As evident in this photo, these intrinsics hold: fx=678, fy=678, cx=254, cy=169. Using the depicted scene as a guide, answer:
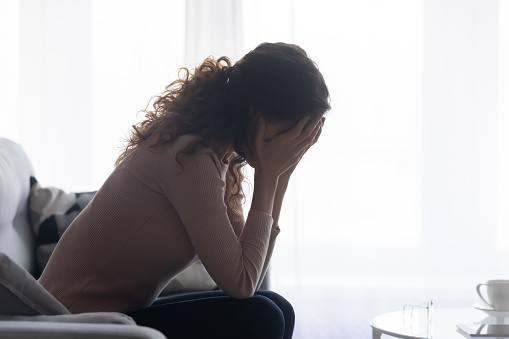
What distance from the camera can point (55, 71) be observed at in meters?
2.94

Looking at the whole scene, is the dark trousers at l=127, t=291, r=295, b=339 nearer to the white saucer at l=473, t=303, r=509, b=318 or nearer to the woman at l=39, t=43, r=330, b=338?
the woman at l=39, t=43, r=330, b=338

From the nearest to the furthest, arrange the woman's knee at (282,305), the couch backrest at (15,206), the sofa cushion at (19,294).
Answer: the sofa cushion at (19,294) → the woman's knee at (282,305) → the couch backrest at (15,206)

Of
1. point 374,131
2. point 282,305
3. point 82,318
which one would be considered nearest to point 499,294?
point 282,305

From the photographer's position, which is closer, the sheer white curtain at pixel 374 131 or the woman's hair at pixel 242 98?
the woman's hair at pixel 242 98

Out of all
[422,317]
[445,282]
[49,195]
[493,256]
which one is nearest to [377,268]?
[445,282]

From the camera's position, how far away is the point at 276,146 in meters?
1.46

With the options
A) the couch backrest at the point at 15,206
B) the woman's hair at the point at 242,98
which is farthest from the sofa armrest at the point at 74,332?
the couch backrest at the point at 15,206

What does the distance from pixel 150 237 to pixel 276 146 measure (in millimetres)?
332

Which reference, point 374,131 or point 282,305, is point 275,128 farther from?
point 374,131

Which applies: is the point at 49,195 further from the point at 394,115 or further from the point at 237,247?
the point at 394,115

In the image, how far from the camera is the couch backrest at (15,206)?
1.68 meters

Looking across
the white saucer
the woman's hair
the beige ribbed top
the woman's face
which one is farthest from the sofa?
the white saucer

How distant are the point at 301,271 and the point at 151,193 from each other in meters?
1.64

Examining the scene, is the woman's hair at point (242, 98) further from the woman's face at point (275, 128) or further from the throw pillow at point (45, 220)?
the throw pillow at point (45, 220)
